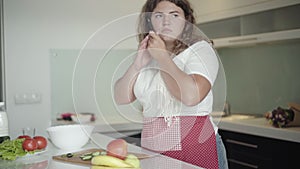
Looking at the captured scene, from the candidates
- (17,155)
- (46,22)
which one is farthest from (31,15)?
(17,155)

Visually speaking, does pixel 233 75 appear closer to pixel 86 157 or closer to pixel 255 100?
pixel 255 100

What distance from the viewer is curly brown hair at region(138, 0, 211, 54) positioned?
1136 mm

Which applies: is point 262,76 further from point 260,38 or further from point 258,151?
point 258,151

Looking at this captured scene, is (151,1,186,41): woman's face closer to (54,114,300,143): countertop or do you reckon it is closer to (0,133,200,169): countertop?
(0,133,200,169): countertop

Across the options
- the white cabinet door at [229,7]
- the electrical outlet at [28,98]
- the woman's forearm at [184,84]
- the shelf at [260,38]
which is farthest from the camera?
the electrical outlet at [28,98]

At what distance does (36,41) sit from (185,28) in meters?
1.63

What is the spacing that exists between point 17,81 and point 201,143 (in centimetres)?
161

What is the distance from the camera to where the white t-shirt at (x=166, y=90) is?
115cm

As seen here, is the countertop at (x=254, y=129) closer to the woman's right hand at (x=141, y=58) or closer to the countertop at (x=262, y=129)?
the countertop at (x=262, y=129)

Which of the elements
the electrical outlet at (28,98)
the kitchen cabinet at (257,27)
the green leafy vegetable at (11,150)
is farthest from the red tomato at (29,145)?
the kitchen cabinet at (257,27)

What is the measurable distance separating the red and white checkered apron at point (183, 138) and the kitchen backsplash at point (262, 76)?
49.6 inches

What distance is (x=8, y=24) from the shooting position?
7.98 ft

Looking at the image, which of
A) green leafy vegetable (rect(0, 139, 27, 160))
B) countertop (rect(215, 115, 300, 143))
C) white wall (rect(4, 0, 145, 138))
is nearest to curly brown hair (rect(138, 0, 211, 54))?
green leafy vegetable (rect(0, 139, 27, 160))

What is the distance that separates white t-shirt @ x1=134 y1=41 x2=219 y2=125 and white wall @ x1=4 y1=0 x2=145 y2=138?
4.76 feet
